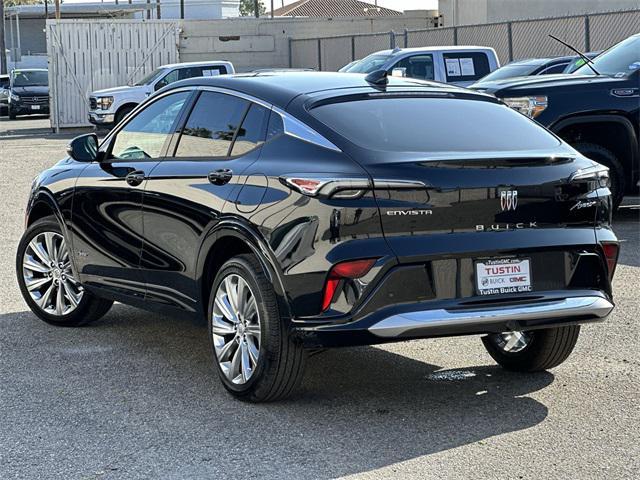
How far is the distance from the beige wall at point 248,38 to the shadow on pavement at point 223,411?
40.7m

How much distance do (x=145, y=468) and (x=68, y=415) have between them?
3.21 feet

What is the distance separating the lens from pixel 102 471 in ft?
16.8

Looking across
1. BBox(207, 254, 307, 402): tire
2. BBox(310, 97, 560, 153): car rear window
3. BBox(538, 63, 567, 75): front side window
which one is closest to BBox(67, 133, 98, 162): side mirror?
BBox(207, 254, 307, 402): tire

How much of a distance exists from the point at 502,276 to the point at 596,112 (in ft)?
23.8

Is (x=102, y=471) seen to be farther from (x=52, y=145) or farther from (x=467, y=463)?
(x=52, y=145)

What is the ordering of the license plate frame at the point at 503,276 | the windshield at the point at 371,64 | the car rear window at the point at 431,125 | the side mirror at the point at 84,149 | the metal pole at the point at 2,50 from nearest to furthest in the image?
the license plate frame at the point at 503,276 < the car rear window at the point at 431,125 < the side mirror at the point at 84,149 < the windshield at the point at 371,64 < the metal pole at the point at 2,50

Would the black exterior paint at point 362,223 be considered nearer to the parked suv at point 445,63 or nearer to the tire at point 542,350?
the tire at point 542,350

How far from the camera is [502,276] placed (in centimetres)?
579

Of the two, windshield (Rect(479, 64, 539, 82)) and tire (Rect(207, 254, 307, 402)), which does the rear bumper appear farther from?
windshield (Rect(479, 64, 539, 82))

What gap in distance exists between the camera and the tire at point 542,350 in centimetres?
660

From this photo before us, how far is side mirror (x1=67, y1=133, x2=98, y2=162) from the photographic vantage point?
771 cm

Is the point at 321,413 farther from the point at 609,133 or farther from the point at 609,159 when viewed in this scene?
the point at 609,133

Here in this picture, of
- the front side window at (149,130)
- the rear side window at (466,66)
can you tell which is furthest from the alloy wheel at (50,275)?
the rear side window at (466,66)

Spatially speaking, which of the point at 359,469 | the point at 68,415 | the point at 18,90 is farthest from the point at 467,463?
the point at 18,90
